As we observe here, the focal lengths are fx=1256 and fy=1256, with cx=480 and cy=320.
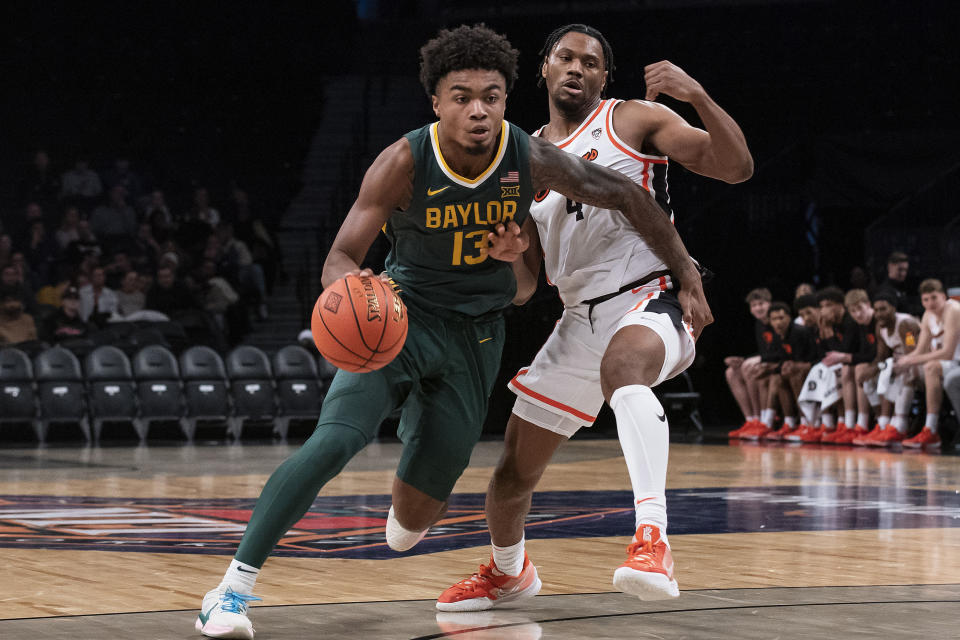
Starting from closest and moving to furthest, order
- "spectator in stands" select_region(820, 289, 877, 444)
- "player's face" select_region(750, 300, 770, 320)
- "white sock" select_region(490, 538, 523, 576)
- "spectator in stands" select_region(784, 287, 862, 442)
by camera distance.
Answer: "white sock" select_region(490, 538, 523, 576) < "spectator in stands" select_region(820, 289, 877, 444) < "spectator in stands" select_region(784, 287, 862, 442) < "player's face" select_region(750, 300, 770, 320)

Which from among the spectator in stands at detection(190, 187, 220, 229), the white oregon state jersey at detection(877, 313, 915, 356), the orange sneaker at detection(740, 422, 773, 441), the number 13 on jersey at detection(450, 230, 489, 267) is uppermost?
the spectator in stands at detection(190, 187, 220, 229)

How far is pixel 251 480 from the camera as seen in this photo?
8406 mm

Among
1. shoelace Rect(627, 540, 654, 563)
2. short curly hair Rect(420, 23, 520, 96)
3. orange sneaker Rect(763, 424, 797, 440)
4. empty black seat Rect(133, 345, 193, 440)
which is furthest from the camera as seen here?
orange sneaker Rect(763, 424, 797, 440)

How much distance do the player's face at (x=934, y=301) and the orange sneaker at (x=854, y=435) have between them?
1348 millimetres

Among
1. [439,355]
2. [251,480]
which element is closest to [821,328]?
[251,480]

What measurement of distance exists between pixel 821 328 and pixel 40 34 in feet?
38.4

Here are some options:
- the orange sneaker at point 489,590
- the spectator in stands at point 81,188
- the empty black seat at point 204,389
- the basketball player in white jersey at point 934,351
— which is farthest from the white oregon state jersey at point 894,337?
Answer: the spectator in stands at point 81,188

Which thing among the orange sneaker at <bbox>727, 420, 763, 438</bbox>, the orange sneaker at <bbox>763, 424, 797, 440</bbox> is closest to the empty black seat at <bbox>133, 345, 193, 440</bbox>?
the orange sneaker at <bbox>727, 420, 763, 438</bbox>

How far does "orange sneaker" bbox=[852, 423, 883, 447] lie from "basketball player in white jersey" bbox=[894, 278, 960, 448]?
360 mm

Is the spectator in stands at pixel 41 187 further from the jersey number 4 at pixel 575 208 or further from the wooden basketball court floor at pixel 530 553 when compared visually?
the jersey number 4 at pixel 575 208

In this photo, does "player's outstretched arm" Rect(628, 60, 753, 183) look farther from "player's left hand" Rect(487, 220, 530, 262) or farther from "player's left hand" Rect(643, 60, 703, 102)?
"player's left hand" Rect(487, 220, 530, 262)

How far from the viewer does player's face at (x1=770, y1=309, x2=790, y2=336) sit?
41.5ft

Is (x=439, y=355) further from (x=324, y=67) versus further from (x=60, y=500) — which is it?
(x=324, y=67)

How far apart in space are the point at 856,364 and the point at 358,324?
9.43 metres
